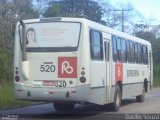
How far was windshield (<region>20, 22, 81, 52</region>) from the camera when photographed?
16.0 meters

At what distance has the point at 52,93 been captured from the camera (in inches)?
619

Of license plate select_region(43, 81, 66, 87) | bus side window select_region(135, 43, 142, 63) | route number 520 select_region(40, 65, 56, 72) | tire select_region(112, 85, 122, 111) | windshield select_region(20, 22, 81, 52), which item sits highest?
windshield select_region(20, 22, 81, 52)

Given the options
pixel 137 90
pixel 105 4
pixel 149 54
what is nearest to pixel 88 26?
pixel 137 90

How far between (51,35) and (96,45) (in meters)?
1.63

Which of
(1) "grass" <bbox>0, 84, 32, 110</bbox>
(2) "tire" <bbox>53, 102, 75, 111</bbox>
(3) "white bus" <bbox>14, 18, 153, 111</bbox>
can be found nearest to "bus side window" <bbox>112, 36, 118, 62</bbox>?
(3) "white bus" <bbox>14, 18, 153, 111</bbox>

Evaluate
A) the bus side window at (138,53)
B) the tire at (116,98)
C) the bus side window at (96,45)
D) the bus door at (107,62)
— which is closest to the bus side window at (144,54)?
the bus side window at (138,53)

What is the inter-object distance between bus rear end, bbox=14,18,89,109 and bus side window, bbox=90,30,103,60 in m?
0.70

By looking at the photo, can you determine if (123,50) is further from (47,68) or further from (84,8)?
(84,8)

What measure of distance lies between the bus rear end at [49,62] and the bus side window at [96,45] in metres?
0.70

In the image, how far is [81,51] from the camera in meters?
15.7

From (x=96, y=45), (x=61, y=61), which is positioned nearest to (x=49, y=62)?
(x=61, y=61)

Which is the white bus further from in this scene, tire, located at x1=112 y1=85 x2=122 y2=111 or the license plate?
tire, located at x1=112 y1=85 x2=122 y2=111

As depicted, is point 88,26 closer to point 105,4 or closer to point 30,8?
point 30,8

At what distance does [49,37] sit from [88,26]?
1335mm
